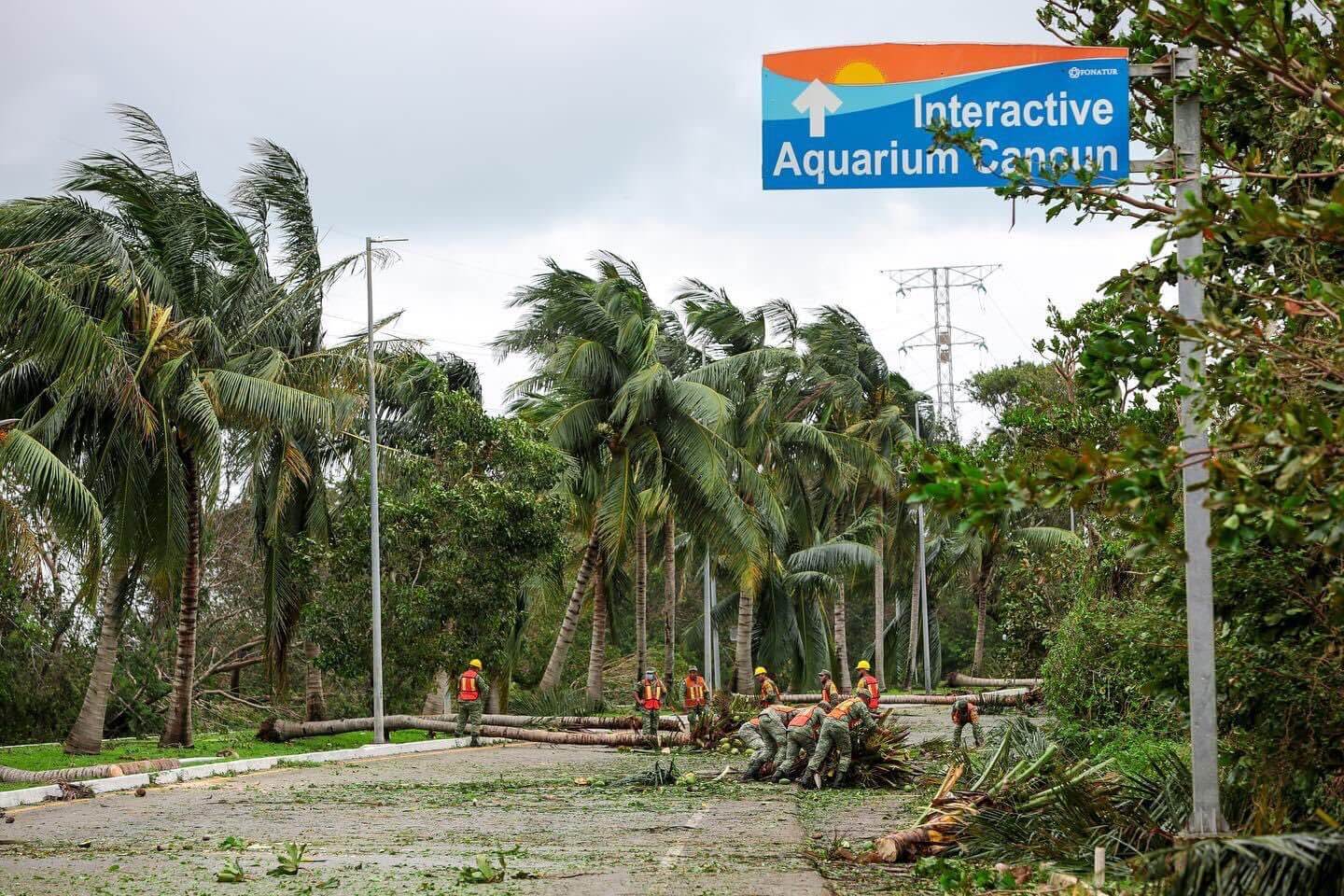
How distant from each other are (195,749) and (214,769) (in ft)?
15.7

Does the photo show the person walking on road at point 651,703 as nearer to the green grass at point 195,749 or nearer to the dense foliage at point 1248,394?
the green grass at point 195,749

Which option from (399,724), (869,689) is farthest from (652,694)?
(399,724)

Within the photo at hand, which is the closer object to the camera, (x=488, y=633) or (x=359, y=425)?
(x=488, y=633)

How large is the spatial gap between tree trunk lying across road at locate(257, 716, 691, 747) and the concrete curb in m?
0.70

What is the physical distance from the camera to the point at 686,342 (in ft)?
132

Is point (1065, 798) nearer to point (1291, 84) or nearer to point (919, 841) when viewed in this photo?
point (919, 841)

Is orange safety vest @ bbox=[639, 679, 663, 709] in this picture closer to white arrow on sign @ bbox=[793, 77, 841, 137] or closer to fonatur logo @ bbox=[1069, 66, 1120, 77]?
white arrow on sign @ bbox=[793, 77, 841, 137]

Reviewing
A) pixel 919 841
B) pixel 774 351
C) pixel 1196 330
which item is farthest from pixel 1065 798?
pixel 774 351

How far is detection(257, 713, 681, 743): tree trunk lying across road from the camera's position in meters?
28.4

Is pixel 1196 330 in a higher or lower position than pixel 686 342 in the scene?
lower

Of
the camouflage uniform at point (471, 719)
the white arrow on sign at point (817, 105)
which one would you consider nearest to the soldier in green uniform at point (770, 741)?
the camouflage uniform at point (471, 719)

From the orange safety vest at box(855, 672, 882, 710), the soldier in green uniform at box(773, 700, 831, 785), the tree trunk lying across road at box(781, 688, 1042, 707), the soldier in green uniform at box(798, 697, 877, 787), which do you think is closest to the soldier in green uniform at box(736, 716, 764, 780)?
the soldier in green uniform at box(773, 700, 831, 785)

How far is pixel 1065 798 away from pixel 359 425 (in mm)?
25901

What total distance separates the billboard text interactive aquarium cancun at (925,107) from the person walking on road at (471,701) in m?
19.1
